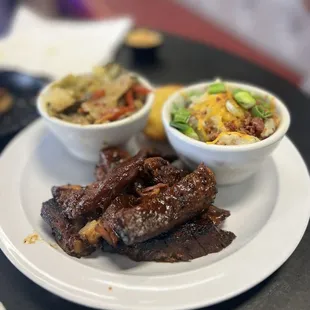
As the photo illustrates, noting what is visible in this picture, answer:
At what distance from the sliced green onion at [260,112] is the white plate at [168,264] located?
0.26 meters

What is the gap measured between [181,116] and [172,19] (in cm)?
453

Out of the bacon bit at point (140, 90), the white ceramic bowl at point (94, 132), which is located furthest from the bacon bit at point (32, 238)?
the bacon bit at point (140, 90)

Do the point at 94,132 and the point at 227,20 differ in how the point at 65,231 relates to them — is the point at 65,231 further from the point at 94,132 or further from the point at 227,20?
the point at 227,20

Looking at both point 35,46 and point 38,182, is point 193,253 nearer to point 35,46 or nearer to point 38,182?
point 38,182

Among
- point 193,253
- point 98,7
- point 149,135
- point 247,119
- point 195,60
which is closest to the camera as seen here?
point 193,253

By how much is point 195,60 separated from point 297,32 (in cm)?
220

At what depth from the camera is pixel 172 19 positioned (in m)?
6.06

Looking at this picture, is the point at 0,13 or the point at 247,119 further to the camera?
the point at 0,13

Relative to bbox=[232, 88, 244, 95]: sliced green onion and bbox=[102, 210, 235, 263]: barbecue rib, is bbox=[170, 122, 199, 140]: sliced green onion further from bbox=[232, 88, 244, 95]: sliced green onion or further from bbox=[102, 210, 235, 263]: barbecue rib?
bbox=[102, 210, 235, 263]: barbecue rib

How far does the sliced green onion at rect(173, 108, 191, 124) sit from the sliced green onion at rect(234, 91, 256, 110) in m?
0.23

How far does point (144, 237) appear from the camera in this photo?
1457mm

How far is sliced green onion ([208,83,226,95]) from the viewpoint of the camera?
198 centimetres

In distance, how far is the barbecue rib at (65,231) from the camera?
61.7 inches

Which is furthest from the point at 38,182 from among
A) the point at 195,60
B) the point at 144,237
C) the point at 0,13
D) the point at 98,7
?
the point at 98,7
